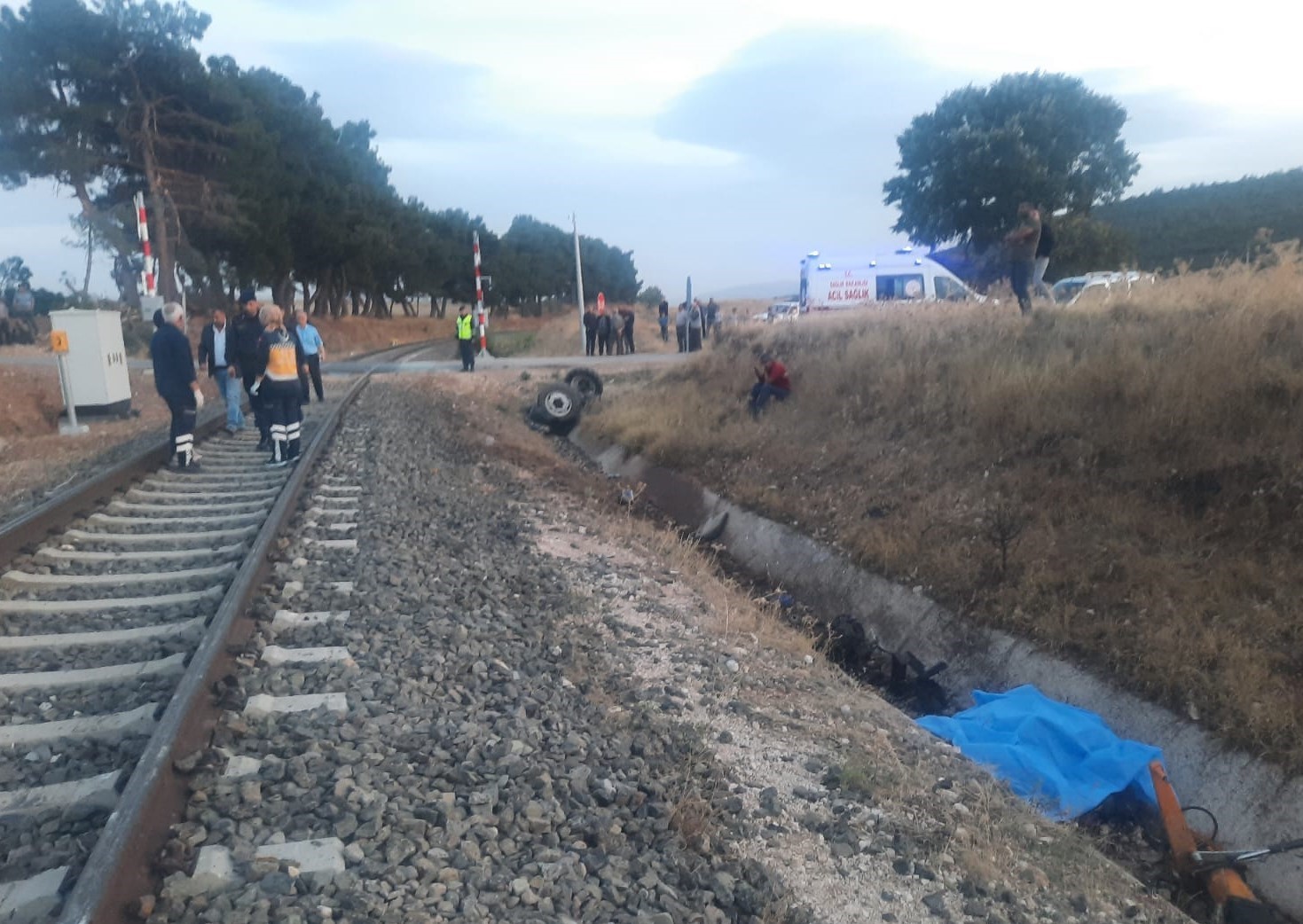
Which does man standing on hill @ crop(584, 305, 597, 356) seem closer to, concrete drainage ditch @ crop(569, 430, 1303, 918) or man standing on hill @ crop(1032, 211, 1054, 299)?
man standing on hill @ crop(1032, 211, 1054, 299)

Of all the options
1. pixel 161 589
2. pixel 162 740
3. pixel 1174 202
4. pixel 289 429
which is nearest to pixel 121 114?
pixel 289 429

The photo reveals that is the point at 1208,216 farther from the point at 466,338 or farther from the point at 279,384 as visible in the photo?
the point at 279,384

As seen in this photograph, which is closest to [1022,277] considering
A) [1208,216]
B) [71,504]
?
[71,504]

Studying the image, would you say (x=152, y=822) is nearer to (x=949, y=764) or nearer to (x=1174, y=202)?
(x=949, y=764)

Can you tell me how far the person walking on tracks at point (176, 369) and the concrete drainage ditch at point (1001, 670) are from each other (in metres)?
5.49

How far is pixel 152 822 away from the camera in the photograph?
10.2 feet

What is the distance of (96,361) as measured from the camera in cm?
1427

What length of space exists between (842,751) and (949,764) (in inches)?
23.8

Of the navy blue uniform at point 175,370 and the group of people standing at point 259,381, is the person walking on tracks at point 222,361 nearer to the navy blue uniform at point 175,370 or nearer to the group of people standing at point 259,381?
the group of people standing at point 259,381

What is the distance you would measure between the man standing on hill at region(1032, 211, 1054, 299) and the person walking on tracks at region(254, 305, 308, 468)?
9313 millimetres

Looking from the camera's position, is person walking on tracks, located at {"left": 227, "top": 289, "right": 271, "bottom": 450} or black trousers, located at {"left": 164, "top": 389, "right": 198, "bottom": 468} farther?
person walking on tracks, located at {"left": 227, "top": 289, "right": 271, "bottom": 450}

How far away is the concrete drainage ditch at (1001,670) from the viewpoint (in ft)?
16.6

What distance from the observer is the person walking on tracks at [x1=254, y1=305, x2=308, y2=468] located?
32.0ft

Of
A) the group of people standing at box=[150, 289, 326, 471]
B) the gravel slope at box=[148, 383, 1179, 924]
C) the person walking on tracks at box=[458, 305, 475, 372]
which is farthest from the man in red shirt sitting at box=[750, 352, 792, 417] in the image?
the person walking on tracks at box=[458, 305, 475, 372]
